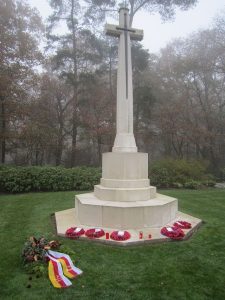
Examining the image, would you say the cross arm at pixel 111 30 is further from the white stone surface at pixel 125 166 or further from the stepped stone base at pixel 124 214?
the stepped stone base at pixel 124 214

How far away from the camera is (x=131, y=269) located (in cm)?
387

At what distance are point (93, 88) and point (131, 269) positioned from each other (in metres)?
17.5

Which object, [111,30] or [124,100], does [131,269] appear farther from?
[111,30]

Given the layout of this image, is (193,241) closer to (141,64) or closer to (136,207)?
(136,207)

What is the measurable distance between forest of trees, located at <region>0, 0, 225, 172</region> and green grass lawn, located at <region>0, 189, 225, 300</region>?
11507 millimetres

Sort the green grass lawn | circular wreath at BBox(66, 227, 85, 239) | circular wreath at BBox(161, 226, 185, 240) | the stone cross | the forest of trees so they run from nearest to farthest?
the green grass lawn → circular wreath at BBox(161, 226, 185, 240) → circular wreath at BBox(66, 227, 85, 239) → the stone cross → the forest of trees

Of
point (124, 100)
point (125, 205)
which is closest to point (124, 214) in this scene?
point (125, 205)

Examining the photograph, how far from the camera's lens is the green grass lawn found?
3.22 m

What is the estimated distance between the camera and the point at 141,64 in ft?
63.4

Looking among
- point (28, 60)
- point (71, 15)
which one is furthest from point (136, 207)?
point (71, 15)

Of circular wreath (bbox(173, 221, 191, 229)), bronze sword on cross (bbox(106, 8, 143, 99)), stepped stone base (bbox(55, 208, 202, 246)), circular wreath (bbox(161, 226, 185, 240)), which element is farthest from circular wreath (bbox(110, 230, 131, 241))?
bronze sword on cross (bbox(106, 8, 143, 99))

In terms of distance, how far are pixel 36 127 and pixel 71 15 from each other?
915 cm

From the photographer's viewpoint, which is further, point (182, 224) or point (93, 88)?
point (93, 88)

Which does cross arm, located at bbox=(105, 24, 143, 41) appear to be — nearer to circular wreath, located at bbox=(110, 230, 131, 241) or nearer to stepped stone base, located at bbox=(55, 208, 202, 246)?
stepped stone base, located at bbox=(55, 208, 202, 246)
